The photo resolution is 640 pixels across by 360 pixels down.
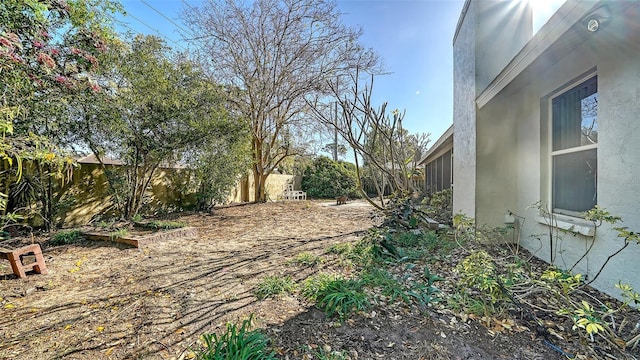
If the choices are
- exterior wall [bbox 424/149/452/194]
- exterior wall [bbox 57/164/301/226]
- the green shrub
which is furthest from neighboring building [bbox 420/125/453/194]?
the green shrub

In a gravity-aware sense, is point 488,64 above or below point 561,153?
above

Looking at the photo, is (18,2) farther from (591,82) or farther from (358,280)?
(591,82)

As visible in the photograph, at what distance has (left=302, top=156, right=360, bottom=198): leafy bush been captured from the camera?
17.9m

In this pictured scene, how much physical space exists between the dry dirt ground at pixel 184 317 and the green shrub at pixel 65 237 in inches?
22.1

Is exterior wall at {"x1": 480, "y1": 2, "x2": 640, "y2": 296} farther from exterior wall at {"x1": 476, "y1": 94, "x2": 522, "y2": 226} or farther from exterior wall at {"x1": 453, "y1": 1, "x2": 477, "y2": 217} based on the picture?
exterior wall at {"x1": 453, "y1": 1, "x2": 477, "y2": 217}

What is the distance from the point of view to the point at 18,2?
2768 millimetres

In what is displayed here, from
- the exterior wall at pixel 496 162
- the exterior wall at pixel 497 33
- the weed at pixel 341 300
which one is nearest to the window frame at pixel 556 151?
the exterior wall at pixel 496 162

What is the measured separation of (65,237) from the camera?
522 cm

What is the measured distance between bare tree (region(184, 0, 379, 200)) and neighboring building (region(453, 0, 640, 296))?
469 centimetres

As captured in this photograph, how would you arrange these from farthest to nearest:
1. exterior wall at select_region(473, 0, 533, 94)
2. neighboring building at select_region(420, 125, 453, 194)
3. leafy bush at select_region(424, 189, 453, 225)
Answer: neighboring building at select_region(420, 125, 453, 194), leafy bush at select_region(424, 189, 453, 225), exterior wall at select_region(473, 0, 533, 94)

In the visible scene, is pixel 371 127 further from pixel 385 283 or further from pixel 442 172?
pixel 442 172

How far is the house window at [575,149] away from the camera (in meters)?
3.11

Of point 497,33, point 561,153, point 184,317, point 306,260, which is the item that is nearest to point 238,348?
point 184,317

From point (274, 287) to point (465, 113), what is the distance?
4.87 metres
